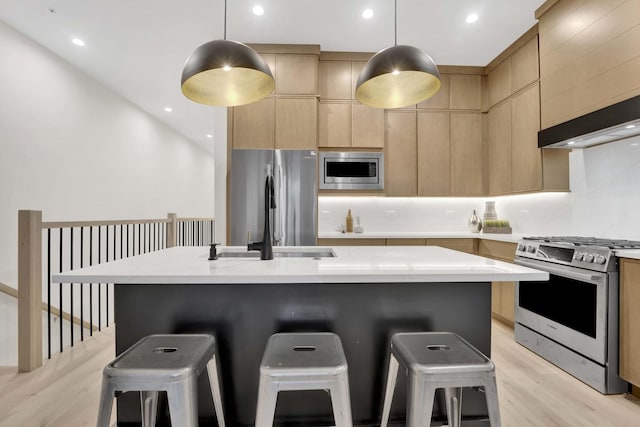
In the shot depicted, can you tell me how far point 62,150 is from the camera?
12.5 ft

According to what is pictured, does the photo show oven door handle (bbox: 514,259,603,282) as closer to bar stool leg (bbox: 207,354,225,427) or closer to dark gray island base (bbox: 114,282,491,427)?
dark gray island base (bbox: 114,282,491,427)

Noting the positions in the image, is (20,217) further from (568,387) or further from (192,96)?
(568,387)

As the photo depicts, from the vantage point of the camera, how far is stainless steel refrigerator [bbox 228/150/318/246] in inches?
133

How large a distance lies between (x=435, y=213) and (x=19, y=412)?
4167mm

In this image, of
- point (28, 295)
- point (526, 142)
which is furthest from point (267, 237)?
point (526, 142)

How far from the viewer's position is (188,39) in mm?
3383

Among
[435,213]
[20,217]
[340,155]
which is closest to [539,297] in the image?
[435,213]

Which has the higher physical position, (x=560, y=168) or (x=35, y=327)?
(x=560, y=168)

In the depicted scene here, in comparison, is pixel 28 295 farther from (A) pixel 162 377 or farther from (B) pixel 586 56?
(B) pixel 586 56

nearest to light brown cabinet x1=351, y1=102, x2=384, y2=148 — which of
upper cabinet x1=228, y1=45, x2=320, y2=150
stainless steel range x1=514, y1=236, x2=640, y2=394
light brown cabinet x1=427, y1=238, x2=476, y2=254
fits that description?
upper cabinet x1=228, y1=45, x2=320, y2=150

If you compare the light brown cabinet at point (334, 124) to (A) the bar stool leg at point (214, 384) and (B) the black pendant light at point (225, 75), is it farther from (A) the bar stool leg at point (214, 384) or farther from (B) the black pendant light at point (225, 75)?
(A) the bar stool leg at point (214, 384)

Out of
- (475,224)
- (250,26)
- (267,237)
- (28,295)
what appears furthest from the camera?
(475,224)

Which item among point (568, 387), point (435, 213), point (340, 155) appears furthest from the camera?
point (435, 213)

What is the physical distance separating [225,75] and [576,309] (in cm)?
273
